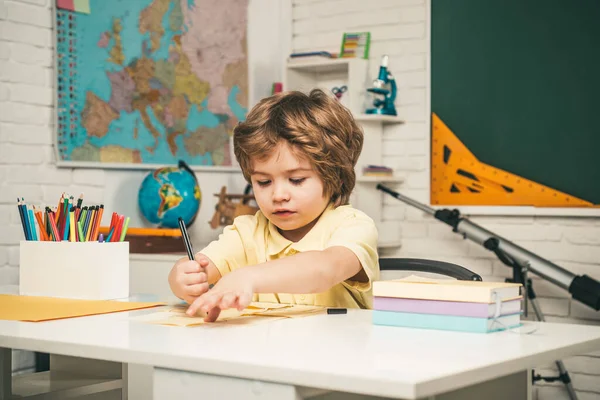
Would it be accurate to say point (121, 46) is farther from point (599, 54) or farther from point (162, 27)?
point (599, 54)

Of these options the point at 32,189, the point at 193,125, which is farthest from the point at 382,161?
the point at 32,189

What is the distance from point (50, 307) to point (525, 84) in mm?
2598

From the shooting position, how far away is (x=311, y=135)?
1581 mm

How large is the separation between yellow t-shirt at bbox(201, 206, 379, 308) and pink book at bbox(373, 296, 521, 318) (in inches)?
11.0

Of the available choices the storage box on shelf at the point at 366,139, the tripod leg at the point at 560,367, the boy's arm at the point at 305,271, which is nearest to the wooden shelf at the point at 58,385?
the boy's arm at the point at 305,271

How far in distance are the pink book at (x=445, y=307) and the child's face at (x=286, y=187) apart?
373 mm

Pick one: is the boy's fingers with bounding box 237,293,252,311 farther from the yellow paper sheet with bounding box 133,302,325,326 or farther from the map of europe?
the map of europe

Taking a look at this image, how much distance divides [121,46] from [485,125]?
5.25 ft

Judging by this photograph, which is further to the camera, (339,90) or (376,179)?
Answer: (339,90)

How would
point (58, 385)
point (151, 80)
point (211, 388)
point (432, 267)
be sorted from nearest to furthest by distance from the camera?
point (211, 388), point (58, 385), point (432, 267), point (151, 80)

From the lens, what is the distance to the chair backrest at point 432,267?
5.72 ft

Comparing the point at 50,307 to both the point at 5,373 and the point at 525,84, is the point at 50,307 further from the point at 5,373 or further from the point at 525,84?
the point at 525,84

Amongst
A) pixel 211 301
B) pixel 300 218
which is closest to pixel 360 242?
pixel 300 218

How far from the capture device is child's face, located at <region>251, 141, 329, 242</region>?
154 centimetres
